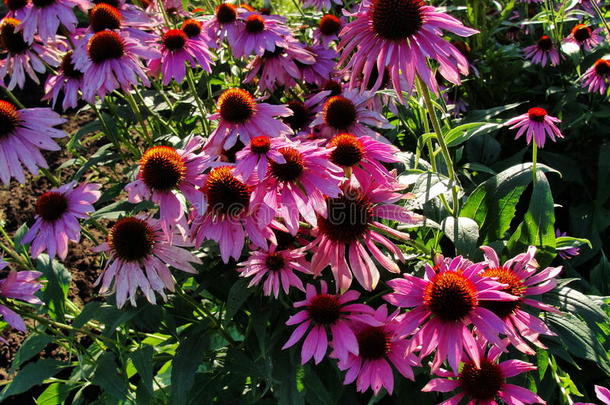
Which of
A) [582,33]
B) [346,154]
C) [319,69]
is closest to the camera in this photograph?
[346,154]

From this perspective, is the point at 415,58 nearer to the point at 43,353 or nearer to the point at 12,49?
the point at 12,49

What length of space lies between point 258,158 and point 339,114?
576 millimetres

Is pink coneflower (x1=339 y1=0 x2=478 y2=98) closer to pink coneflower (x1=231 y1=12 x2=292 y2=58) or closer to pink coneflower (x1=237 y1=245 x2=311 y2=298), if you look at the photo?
pink coneflower (x1=237 y1=245 x2=311 y2=298)

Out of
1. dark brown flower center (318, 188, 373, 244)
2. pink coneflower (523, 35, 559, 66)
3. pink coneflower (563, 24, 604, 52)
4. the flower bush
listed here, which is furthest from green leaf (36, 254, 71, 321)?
pink coneflower (563, 24, 604, 52)

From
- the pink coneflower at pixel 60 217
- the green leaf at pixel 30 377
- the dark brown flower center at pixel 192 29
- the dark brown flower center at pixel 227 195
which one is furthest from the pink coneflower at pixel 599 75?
the green leaf at pixel 30 377

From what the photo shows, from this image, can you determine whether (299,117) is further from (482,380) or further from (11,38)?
(11,38)

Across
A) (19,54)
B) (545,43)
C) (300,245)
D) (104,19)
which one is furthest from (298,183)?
(545,43)

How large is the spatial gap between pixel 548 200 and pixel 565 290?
0.26 m

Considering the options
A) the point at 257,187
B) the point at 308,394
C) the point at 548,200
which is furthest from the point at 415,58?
the point at 308,394

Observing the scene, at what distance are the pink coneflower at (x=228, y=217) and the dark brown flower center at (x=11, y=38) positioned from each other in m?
1.28

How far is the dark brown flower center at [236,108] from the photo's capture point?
4.91 ft

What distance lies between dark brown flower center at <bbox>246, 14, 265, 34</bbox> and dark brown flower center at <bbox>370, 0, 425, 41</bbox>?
960 mm

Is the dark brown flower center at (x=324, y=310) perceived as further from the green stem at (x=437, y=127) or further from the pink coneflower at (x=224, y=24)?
the pink coneflower at (x=224, y=24)

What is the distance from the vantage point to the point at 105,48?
170cm
